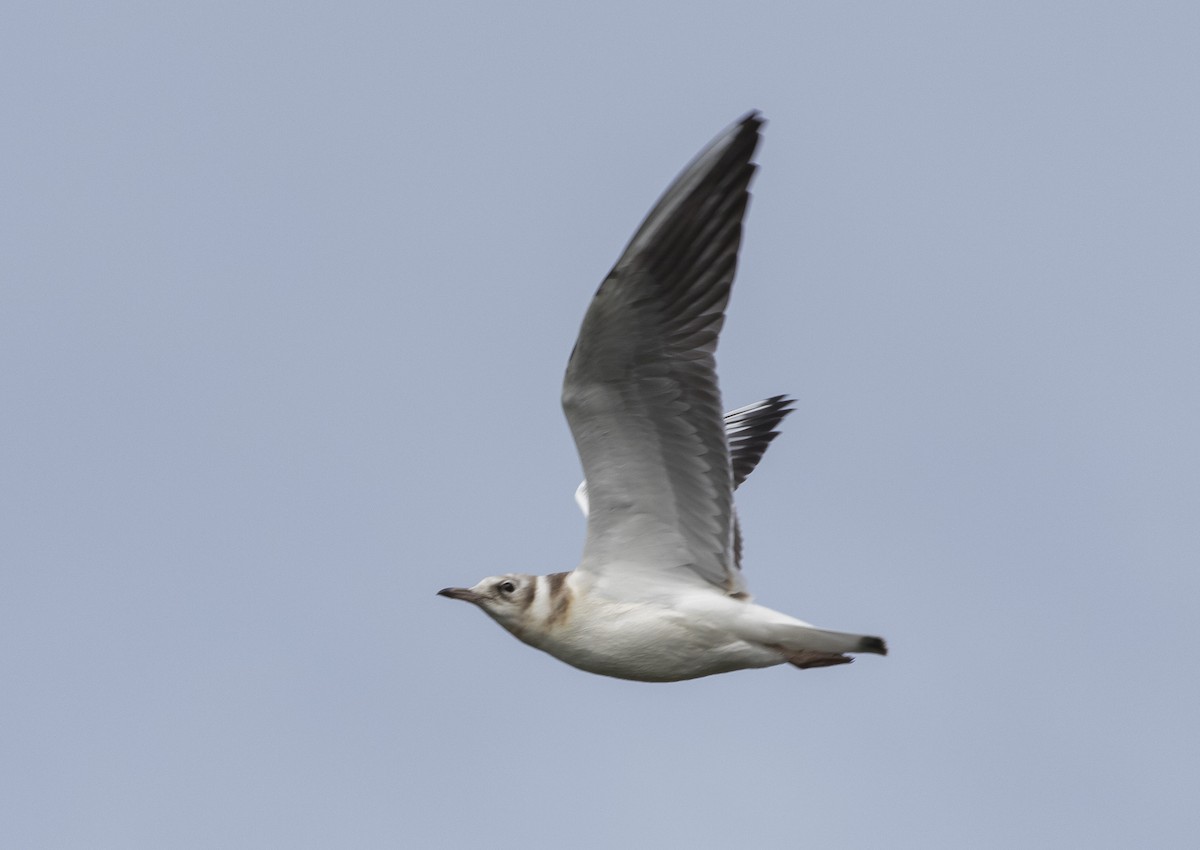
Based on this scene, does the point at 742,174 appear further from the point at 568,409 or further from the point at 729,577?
the point at 729,577

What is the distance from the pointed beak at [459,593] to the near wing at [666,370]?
1.09m

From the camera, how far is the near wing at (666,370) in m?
11.6

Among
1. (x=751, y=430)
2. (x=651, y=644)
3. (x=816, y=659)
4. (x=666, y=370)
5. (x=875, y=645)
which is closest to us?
(x=666, y=370)

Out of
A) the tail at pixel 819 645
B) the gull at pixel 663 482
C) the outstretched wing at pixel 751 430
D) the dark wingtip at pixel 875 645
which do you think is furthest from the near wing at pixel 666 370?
the outstretched wing at pixel 751 430

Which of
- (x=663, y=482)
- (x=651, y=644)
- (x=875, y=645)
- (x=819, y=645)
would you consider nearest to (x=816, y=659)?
(x=819, y=645)

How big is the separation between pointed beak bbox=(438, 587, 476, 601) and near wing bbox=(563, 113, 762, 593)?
3.57 ft

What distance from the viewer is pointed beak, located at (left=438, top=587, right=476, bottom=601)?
13172mm

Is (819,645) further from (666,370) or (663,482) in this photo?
(666,370)

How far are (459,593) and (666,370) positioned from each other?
7.98 feet

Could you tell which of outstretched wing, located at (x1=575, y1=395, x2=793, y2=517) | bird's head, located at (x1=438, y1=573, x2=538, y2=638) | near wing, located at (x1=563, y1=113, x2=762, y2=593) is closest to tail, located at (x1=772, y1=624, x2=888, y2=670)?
near wing, located at (x1=563, y1=113, x2=762, y2=593)

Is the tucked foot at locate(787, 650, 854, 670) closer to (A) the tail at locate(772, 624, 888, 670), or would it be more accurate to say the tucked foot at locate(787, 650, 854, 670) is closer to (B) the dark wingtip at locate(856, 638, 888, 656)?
(A) the tail at locate(772, 624, 888, 670)

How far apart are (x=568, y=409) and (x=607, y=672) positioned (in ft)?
6.21

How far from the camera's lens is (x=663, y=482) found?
40.7ft

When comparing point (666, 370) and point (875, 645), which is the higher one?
point (666, 370)
